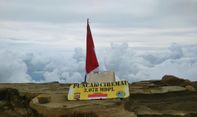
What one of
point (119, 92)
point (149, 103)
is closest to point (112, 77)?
point (119, 92)

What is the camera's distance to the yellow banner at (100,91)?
563 inches

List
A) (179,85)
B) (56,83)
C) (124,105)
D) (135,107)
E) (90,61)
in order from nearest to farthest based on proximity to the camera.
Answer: (124,105)
(135,107)
(90,61)
(179,85)
(56,83)

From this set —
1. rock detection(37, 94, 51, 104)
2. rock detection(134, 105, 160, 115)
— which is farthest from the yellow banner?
rock detection(37, 94, 51, 104)

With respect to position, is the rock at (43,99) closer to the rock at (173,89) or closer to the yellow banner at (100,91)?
the yellow banner at (100,91)

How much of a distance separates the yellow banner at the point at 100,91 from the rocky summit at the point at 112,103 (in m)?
0.28

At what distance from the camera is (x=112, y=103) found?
13484 mm

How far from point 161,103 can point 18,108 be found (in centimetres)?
512

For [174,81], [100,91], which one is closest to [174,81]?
[174,81]

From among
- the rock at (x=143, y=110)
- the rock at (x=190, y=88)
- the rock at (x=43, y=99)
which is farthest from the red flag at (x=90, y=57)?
the rock at (x=190, y=88)

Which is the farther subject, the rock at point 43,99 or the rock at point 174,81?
the rock at point 174,81

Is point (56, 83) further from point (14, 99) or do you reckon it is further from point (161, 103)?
point (161, 103)

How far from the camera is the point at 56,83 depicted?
21.7 meters

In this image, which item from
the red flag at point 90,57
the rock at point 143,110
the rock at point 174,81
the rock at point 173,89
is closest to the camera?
the rock at point 143,110

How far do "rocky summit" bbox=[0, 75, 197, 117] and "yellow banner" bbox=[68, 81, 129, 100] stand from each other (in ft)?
0.93
